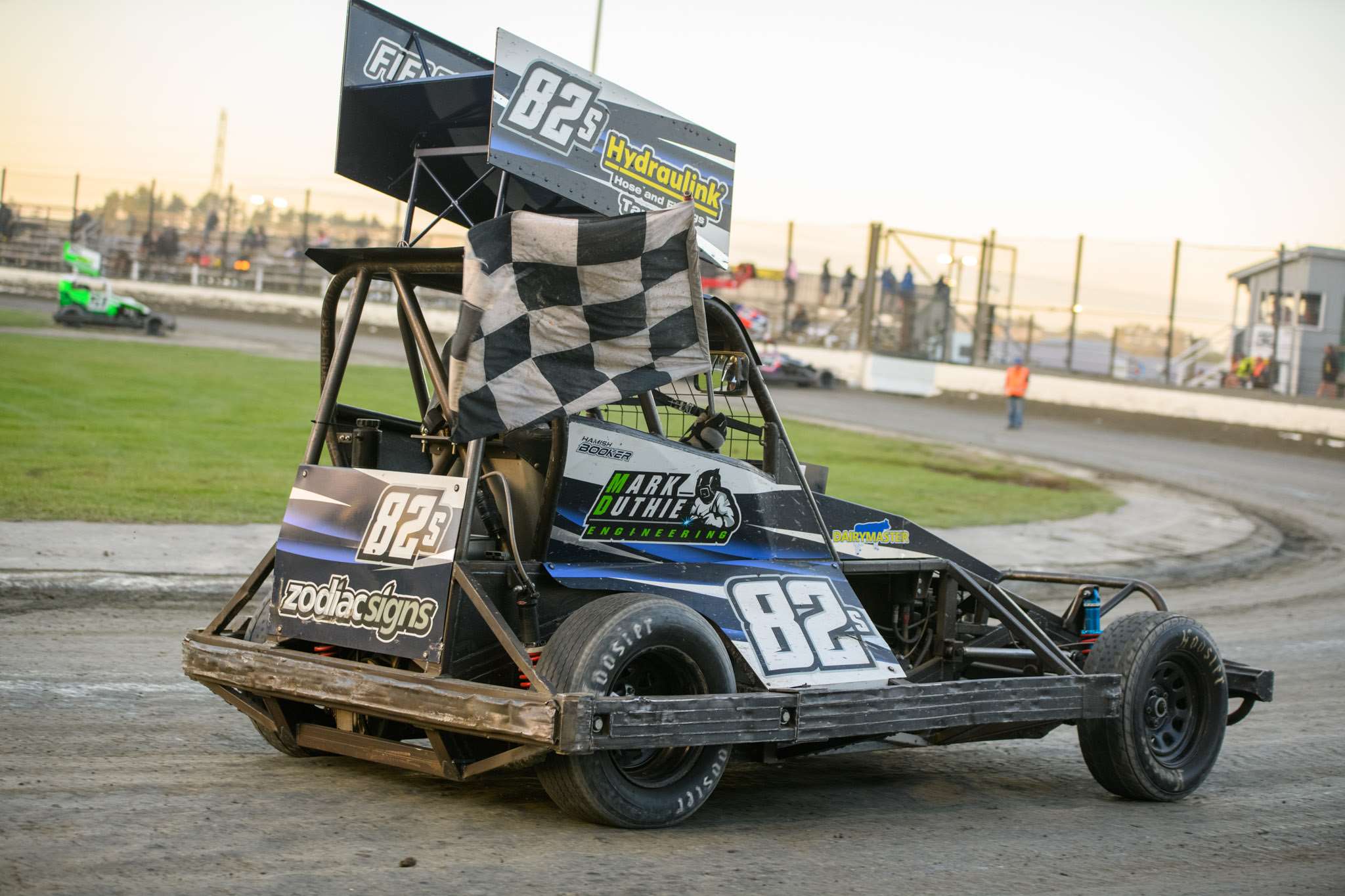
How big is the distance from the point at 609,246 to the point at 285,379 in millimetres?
19757

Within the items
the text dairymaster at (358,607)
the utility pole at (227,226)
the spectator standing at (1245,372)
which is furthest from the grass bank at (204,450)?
the utility pole at (227,226)

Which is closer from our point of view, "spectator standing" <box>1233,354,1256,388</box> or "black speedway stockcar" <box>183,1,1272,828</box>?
"black speedway stockcar" <box>183,1,1272,828</box>

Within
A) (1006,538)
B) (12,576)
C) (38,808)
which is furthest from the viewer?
(1006,538)

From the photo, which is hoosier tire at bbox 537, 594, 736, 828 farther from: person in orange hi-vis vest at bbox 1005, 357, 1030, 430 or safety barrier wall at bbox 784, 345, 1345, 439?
safety barrier wall at bbox 784, 345, 1345, 439

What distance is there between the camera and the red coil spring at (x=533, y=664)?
4.52 metres

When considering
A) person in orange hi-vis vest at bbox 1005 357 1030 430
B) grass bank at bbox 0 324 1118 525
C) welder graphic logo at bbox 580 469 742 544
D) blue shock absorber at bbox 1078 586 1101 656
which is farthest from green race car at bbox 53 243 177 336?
welder graphic logo at bbox 580 469 742 544

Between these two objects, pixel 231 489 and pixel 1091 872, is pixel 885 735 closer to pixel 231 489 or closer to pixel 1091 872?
pixel 1091 872

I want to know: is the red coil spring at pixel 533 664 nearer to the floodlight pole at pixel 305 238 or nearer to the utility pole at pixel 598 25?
the utility pole at pixel 598 25

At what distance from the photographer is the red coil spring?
4.52m

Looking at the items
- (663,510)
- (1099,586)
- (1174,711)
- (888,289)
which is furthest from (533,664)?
(888,289)

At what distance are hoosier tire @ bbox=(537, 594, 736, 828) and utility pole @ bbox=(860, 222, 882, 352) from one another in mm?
32765

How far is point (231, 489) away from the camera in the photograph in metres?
12.6

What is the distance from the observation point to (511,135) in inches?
184

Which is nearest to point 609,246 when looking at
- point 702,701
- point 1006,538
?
point 702,701
